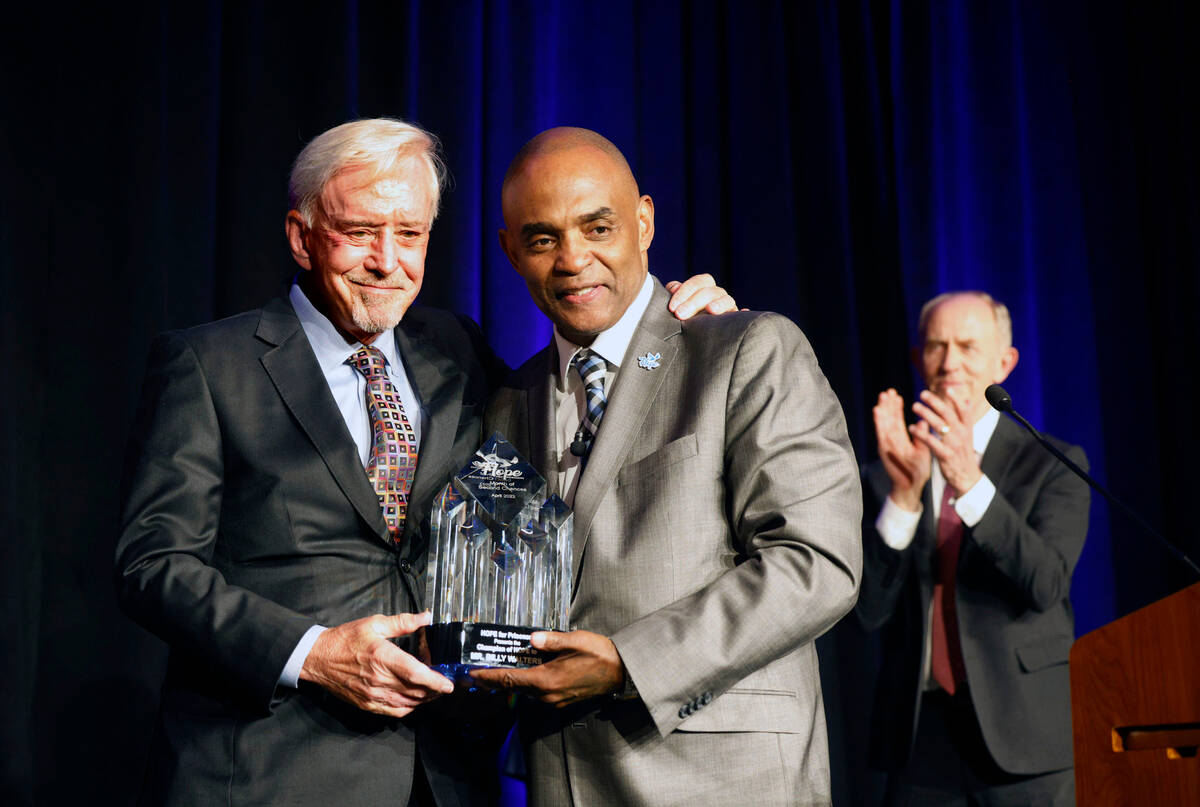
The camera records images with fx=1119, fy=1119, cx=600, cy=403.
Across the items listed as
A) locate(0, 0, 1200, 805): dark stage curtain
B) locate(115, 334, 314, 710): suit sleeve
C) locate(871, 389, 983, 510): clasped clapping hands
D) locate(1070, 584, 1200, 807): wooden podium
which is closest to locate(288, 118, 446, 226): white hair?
locate(115, 334, 314, 710): suit sleeve

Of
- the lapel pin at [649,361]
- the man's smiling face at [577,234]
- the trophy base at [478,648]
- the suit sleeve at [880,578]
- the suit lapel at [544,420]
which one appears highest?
the man's smiling face at [577,234]

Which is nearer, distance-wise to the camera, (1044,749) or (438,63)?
(1044,749)

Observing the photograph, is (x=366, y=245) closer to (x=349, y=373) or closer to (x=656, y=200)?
(x=349, y=373)

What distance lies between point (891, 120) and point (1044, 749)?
88.4 inches

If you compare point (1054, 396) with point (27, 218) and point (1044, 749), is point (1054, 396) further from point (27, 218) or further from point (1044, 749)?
point (27, 218)

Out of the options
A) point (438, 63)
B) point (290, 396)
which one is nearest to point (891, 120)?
point (438, 63)

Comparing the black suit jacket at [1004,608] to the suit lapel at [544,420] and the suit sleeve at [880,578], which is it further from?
the suit lapel at [544,420]

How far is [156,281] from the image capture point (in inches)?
120

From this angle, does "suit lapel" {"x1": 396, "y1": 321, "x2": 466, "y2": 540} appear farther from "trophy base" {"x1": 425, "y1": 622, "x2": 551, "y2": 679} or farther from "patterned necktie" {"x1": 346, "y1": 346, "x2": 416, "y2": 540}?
"trophy base" {"x1": 425, "y1": 622, "x2": 551, "y2": 679}

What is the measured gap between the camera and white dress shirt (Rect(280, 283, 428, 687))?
2.19 meters

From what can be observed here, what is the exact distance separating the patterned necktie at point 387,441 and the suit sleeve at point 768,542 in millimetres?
540

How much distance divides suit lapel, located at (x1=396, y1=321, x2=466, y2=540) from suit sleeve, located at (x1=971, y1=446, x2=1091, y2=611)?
172cm

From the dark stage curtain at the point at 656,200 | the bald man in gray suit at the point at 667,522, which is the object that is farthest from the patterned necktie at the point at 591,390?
the dark stage curtain at the point at 656,200

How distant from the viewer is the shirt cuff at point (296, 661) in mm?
1871
